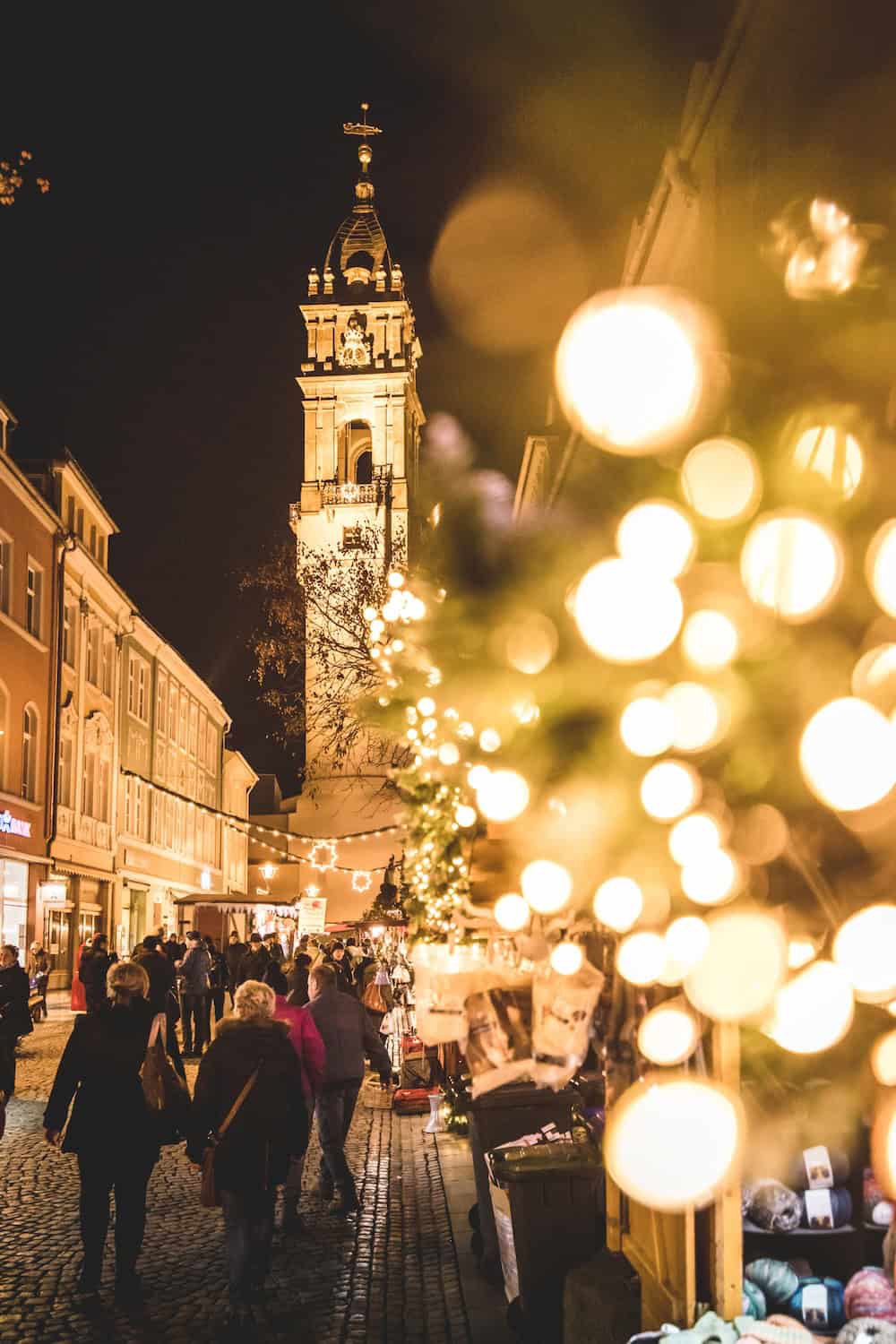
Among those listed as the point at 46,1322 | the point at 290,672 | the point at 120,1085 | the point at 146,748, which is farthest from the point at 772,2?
the point at 146,748

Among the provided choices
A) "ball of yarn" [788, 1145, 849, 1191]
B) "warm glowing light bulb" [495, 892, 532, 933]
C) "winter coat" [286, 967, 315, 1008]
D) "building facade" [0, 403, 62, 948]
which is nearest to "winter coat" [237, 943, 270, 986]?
"winter coat" [286, 967, 315, 1008]

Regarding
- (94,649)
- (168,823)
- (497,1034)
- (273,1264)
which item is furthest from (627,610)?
(168,823)

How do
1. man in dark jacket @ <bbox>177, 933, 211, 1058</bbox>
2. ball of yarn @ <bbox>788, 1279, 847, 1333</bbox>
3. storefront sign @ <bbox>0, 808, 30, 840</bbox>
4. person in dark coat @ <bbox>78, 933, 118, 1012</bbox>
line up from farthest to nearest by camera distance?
storefront sign @ <bbox>0, 808, 30, 840</bbox> → man in dark jacket @ <bbox>177, 933, 211, 1058</bbox> → person in dark coat @ <bbox>78, 933, 118, 1012</bbox> → ball of yarn @ <bbox>788, 1279, 847, 1333</bbox>

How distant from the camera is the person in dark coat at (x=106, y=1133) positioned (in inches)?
303

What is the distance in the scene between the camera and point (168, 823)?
164 ft

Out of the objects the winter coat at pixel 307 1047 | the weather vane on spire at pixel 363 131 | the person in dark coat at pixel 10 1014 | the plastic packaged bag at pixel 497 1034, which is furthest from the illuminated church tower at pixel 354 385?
the plastic packaged bag at pixel 497 1034

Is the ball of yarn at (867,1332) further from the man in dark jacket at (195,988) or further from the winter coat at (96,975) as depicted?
the man in dark jacket at (195,988)

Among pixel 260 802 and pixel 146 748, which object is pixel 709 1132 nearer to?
pixel 146 748

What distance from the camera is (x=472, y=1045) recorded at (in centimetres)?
612

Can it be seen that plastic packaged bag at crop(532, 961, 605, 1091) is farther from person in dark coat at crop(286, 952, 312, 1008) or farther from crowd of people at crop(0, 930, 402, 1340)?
person in dark coat at crop(286, 952, 312, 1008)

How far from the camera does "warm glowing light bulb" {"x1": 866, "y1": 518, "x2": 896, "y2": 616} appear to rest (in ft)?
13.3

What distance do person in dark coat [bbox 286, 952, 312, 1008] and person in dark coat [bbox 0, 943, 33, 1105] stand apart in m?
2.97

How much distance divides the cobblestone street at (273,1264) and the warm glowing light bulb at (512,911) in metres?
2.67

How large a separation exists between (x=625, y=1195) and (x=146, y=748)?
40630 mm
